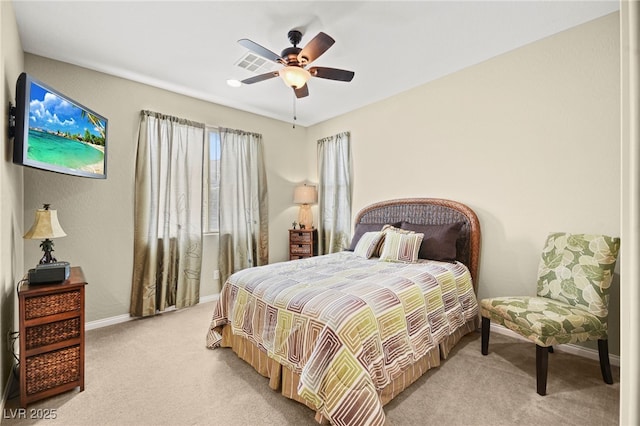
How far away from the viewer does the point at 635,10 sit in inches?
15.9

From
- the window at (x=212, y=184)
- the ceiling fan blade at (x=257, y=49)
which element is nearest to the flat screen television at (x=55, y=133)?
the window at (x=212, y=184)

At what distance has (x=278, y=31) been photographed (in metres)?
2.59

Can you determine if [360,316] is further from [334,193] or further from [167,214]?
[334,193]

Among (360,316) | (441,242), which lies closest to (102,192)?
(360,316)

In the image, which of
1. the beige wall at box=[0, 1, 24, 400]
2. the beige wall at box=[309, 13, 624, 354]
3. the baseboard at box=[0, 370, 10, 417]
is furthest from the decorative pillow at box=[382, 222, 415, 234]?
the baseboard at box=[0, 370, 10, 417]

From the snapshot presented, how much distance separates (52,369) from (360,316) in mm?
2115

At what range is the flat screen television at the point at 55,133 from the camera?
6.52 feet

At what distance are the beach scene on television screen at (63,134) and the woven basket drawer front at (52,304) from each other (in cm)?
98

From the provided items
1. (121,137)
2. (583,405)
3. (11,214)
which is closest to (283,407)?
(583,405)

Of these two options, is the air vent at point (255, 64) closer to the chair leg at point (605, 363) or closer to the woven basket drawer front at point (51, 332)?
the woven basket drawer front at point (51, 332)

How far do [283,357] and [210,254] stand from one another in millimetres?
2483

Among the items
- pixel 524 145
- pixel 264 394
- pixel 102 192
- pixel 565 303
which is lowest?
pixel 264 394

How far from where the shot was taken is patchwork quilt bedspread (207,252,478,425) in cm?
163

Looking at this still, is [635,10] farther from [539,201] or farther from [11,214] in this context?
[11,214]
